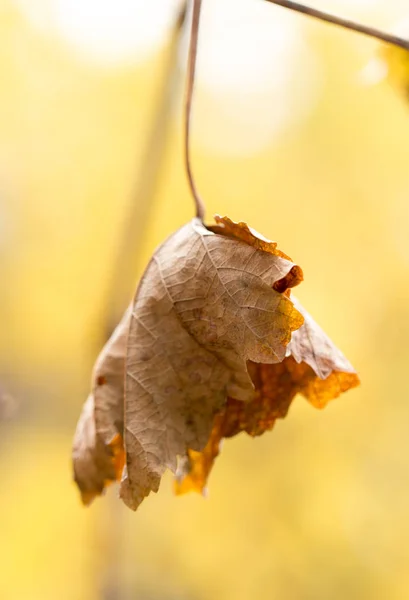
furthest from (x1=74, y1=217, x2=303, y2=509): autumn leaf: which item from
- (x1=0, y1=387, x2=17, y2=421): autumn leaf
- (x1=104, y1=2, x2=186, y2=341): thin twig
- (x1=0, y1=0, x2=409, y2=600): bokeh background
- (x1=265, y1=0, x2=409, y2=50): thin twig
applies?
(x1=0, y1=0, x2=409, y2=600): bokeh background

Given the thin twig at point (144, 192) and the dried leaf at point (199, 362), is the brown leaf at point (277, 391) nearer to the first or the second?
the dried leaf at point (199, 362)

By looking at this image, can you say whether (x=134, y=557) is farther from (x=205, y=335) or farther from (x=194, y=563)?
(x=205, y=335)

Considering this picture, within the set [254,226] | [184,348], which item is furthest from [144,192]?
[254,226]

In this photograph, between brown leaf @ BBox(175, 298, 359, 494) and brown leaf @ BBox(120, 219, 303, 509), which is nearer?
brown leaf @ BBox(120, 219, 303, 509)

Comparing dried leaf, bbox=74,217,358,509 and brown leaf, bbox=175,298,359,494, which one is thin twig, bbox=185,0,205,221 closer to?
dried leaf, bbox=74,217,358,509

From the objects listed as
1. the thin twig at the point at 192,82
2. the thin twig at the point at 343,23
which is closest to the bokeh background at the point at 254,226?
the thin twig at the point at 192,82

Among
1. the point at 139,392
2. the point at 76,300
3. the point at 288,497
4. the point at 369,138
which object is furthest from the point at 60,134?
the point at 139,392
